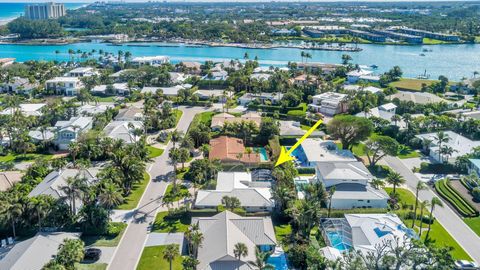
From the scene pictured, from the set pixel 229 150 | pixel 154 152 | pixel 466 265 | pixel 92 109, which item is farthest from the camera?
pixel 92 109

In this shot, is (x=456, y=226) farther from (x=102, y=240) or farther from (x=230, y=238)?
(x=102, y=240)

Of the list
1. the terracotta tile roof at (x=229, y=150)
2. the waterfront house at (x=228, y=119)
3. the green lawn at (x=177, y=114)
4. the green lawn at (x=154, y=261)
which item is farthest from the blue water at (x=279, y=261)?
the green lawn at (x=177, y=114)

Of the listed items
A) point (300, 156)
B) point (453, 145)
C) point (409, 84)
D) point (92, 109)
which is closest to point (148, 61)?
A: point (92, 109)

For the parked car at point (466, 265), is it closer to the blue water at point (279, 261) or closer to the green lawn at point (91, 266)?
→ the blue water at point (279, 261)

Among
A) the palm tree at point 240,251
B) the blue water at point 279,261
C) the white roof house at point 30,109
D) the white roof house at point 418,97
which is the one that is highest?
the white roof house at point 418,97

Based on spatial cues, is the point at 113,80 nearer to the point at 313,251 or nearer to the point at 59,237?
the point at 59,237

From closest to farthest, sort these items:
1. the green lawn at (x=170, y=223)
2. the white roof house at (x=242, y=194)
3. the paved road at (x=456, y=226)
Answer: the paved road at (x=456, y=226) < the green lawn at (x=170, y=223) < the white roof house at (x=242, y=194)
